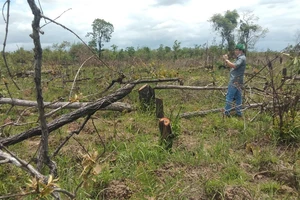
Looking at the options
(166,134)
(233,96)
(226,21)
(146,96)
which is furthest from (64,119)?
(226,21)

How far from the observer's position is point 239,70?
5914 mm

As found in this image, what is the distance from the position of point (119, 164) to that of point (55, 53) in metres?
16.3

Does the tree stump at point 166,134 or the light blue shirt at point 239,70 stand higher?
the light blue shirt at point 239,70

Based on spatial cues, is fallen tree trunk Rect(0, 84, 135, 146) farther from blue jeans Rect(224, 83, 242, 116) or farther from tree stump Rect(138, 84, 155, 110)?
blue jeans Rect(224, 83, 242, 116)

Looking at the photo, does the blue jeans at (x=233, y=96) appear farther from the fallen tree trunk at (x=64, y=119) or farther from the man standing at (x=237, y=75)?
the fallen tree trunk at (x=64, y=119)

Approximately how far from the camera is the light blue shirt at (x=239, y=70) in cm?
580

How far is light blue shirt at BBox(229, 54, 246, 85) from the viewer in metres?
5.80

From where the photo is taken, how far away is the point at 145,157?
3.71 metres

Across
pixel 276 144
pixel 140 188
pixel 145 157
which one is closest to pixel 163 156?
pixel 145 157

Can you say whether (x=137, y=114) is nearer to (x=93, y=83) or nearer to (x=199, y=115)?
(x=199, y=115)

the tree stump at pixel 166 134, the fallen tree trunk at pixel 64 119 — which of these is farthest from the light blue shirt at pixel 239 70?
the fallen tree trunk at pixel 64 119

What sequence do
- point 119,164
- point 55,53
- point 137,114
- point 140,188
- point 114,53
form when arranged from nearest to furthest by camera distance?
point 140,188
point 119,164
point 137,114
point 55,53
point 114,53

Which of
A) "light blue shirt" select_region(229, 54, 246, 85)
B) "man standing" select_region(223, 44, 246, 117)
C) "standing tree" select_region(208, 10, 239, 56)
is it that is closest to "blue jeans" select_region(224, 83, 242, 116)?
"man standing" select_region(223, 44, 246, 117)

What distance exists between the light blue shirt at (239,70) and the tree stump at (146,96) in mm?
1513
